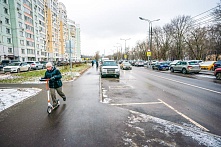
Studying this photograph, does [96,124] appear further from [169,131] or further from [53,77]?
[53,77]

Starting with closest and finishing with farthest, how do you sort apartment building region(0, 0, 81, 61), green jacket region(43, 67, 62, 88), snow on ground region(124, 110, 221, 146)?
snow on ground region(124, 110, 221, 146), green jacket region(43, 67, 62, 88), apartment building region(0, 0, 81, 61)

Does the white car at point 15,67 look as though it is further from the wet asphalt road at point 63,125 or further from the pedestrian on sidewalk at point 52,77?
the pedestrian on sidewalk at point 52,77

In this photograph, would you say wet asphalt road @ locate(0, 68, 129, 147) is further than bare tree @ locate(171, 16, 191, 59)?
No

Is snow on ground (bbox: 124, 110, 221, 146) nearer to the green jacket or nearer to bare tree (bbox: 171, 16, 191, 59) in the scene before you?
the green jacket

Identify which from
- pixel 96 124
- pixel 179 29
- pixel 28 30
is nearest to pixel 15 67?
pixel 96 124

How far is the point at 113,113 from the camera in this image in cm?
489

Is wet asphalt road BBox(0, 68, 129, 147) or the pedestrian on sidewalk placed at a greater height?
the pedestrian on sidewalk

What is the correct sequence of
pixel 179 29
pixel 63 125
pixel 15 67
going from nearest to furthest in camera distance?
pixel 63 125
pixel 15 67
pixel 179 29

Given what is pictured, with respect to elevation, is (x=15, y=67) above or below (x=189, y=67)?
above

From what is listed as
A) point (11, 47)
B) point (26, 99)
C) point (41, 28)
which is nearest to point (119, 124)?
point (26, 99)

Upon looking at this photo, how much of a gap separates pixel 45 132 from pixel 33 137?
0.30 meters

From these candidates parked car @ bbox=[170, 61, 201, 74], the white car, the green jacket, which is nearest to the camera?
the green jacket

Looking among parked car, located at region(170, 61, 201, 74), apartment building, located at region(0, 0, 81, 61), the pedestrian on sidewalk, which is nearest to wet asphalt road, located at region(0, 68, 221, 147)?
A: the pedestrian on sidewalk

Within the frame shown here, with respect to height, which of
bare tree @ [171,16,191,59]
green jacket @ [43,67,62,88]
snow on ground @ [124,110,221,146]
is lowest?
snow on ground @ [124,110,221,146]
